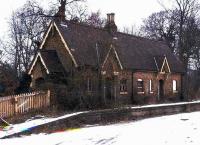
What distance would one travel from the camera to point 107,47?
141 feet

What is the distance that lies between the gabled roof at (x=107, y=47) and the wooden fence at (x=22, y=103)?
688cm

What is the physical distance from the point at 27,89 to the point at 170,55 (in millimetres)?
24355

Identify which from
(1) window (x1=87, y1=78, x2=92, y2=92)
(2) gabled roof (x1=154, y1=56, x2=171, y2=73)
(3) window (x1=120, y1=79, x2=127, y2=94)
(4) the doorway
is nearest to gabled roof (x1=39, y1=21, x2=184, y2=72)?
(2) gabled roof (x1=154, y1=56, x2=171, y2=73)

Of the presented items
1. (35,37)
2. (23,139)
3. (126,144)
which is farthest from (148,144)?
(35,37)

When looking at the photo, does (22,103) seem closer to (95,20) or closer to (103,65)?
(103,65)

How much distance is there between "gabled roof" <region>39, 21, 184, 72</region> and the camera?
139ft

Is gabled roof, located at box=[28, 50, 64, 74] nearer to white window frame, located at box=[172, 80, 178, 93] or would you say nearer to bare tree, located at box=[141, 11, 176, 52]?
white window frame, located at box=[172, 80, 178, 93]

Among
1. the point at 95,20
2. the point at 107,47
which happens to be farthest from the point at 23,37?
the point at 107,47

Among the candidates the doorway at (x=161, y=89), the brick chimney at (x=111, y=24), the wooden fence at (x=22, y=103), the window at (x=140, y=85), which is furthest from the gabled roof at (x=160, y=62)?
the wooden fence at (x=22, y=103)

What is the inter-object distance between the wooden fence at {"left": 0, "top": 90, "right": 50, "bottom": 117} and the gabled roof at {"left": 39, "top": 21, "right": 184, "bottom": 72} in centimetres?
688

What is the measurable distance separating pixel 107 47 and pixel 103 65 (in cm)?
231

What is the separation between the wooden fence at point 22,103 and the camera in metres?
30.0

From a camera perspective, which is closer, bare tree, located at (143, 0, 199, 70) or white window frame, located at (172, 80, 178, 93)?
white window frame, located at (172, 80, 178, 93)

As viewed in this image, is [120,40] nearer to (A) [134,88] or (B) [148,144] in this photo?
(A) [134,88]
